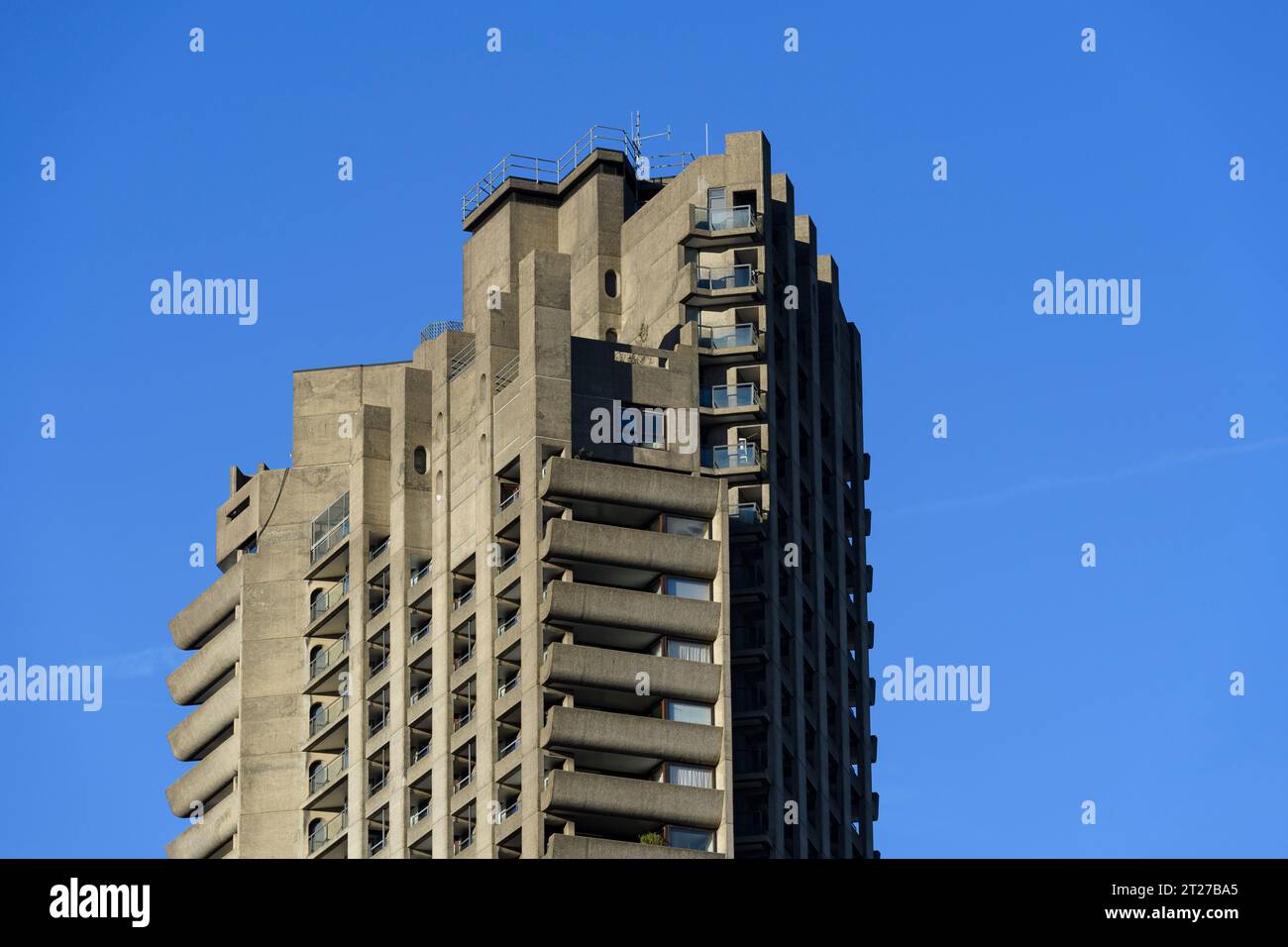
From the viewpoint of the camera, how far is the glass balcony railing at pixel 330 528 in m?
168

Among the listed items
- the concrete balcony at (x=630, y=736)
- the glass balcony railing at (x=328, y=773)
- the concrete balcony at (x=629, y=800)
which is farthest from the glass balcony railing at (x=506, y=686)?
the glass balcony railing at (x=328, y=773)

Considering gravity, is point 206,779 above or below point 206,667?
below

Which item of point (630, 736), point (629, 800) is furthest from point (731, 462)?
point (629, 800)

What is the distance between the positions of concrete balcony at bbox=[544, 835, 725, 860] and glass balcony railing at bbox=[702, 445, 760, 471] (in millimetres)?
21321

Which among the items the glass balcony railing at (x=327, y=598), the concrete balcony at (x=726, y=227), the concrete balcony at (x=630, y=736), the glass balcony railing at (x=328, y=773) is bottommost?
the concrete balcony at (x=630, y=736)

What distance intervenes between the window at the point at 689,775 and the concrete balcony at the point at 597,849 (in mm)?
4043

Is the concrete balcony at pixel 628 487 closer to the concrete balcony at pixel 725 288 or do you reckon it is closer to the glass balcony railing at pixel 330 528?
the concrete balcony at pixel 725 288

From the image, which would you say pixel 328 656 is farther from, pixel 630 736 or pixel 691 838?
pixel 691 838

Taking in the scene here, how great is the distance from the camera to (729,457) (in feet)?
502

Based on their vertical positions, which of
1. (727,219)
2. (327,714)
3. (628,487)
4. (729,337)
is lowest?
(327,714)

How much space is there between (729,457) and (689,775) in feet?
57.3

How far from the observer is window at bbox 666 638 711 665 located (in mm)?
145500

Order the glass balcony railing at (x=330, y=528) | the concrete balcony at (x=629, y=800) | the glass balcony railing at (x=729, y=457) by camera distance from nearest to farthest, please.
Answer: the concrete balcony at (x=629, y=800)
the glass balcony railing at (x=729, y=457)
the glass balcony railing at (x=330, y=528)
